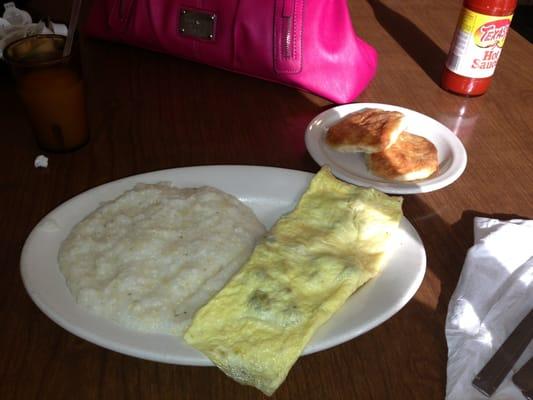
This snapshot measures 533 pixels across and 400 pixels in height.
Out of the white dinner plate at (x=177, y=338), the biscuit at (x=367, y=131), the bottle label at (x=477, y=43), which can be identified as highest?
the bottle label at (x=477, y=43)

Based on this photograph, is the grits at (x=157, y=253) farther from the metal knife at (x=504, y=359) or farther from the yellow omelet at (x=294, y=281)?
the metal knife at (x=504, y=359)

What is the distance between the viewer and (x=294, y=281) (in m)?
0.83

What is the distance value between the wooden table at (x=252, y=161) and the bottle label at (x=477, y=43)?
0.36ft

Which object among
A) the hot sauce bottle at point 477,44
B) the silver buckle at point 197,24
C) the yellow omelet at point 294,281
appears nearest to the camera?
the yellow omelet at point 294,281

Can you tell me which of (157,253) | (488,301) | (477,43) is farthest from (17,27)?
(488,301)

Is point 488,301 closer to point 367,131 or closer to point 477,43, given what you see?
point 367,131

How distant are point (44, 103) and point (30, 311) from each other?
1.80ft

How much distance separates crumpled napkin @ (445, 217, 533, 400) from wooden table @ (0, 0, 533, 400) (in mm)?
30

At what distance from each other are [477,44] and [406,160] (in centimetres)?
47

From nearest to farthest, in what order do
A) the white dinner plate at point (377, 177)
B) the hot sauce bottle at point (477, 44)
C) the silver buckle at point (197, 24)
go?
the white dinner plate at point (377, 177) < the hot sauce bottle at point (477, 44) < the silver buckle at point (197, 24)

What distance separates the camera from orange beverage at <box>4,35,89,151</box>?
3.74 ft

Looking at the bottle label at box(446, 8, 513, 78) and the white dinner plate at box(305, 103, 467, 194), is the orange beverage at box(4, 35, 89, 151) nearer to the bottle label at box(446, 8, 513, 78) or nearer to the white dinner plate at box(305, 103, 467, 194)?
the white dinner plate at box(305, 103, 467, 194)

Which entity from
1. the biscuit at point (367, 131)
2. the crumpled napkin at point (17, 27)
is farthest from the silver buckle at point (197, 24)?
the biscuit at point (367, 131)

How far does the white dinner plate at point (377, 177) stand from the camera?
113 centimetres
